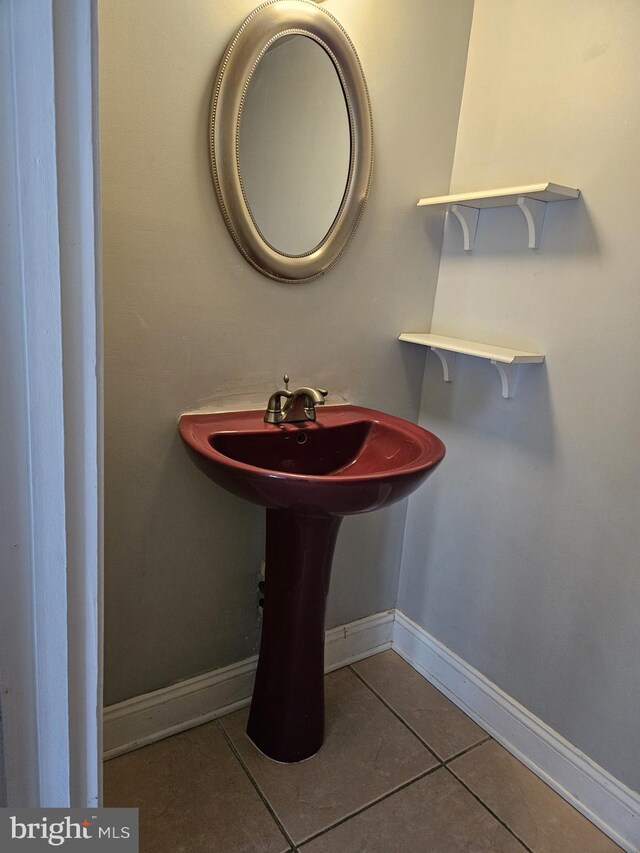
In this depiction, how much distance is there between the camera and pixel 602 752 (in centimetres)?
135

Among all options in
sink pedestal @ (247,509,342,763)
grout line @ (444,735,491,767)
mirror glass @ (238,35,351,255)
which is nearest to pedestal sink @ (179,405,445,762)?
sink pedestal @ (247,509,342,763)

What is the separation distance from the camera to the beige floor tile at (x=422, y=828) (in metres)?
1.27

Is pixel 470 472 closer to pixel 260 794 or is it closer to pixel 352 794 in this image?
pixel 352 794

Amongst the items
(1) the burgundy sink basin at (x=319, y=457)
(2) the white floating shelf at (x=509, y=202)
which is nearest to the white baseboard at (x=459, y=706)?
(1) the burgundy sink basin at (x=319, y=457)

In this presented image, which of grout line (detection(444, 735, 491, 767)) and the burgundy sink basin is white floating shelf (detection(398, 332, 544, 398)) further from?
grout line (detection(444, 735, 491, 767))

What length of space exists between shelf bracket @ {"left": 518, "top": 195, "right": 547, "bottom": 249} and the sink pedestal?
2.70 feet

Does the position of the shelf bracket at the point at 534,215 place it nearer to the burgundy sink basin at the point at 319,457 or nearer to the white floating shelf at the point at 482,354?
the white floating shelf at the point at 482,354

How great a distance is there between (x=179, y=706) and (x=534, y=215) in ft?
5.03

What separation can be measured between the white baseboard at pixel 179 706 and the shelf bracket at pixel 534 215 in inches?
49.3

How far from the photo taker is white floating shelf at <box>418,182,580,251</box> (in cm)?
Result: 126

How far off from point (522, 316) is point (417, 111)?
61 centimetres

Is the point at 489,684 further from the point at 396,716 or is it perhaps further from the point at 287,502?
the point at 287,502

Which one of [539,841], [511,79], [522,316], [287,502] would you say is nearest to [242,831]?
[539,841]

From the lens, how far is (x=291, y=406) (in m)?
1.40
